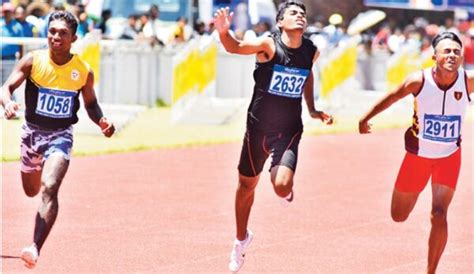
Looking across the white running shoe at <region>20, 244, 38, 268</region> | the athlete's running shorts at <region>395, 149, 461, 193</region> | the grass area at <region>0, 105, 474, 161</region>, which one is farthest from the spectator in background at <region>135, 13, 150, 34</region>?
the white running shoe at <region>20, 244, 38, 268</region>

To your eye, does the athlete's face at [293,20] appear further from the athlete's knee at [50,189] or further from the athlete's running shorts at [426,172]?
the athlete's knee at [50,189]

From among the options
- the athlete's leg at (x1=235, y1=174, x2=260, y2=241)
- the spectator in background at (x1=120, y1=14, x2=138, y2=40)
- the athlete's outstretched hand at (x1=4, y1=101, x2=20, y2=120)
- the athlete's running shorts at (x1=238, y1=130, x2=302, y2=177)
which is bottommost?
the spectator in background at (x1=120, y1=14, x2=138, y2=40)

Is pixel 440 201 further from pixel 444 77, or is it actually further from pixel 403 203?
pixel 444 77

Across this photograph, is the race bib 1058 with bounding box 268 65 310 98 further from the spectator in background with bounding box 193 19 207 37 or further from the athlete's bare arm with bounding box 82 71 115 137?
the spectator in background with bounding box 193 19 207 37

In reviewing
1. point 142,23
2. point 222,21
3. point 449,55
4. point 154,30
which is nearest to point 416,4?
point 154,30

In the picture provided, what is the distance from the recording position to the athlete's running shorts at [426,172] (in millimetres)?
9422

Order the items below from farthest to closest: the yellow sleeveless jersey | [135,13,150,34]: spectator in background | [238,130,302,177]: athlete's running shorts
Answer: [135,13,150,34]: spectator in background
[238,130,302,177]: athlete's running shorts
the yellow sleeveless jersey

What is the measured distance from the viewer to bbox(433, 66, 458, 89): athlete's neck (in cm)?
930

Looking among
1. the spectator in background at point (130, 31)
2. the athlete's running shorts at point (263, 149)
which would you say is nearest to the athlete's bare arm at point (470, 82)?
the athlete's running shorts at point (263, 149)

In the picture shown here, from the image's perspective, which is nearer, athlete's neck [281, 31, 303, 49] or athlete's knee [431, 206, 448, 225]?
athlete's knee [431, 206, 448, 225]

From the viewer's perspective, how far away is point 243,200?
33.2 feet

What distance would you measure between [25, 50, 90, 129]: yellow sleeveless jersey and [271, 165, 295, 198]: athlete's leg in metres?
1.48

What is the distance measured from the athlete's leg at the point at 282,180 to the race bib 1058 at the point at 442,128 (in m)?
1.01

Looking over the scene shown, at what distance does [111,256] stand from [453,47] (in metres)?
3.11
